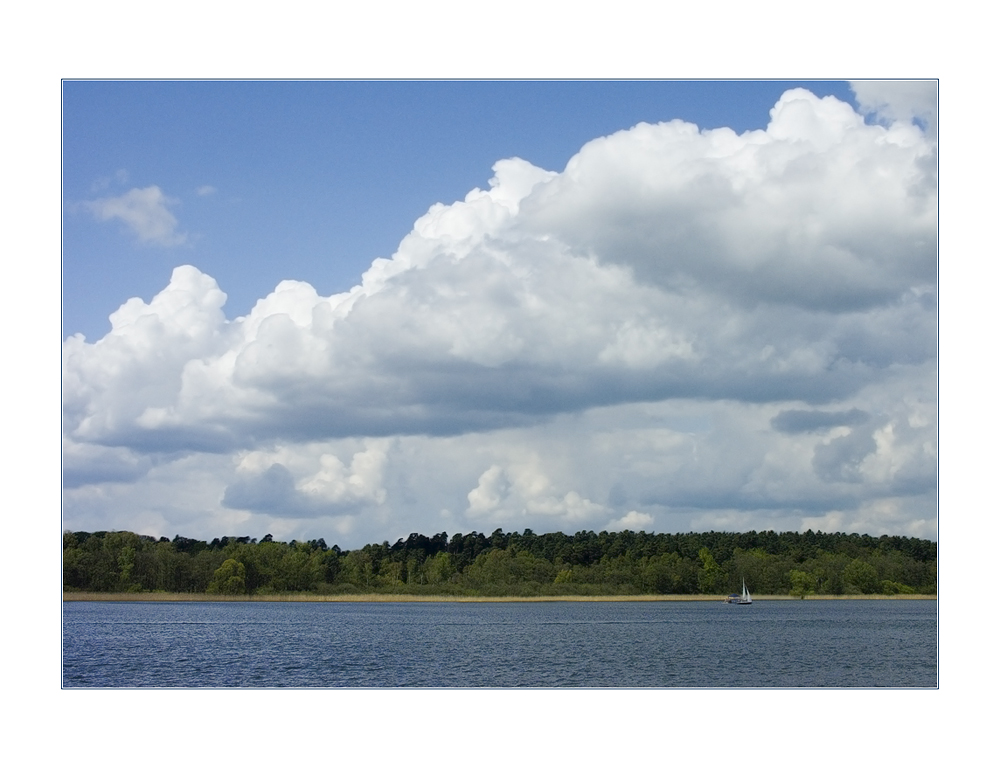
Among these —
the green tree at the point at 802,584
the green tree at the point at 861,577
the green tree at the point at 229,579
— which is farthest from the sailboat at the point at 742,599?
the green tree at the point at 229,579

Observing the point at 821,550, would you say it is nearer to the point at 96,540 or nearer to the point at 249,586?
the point at 249,586

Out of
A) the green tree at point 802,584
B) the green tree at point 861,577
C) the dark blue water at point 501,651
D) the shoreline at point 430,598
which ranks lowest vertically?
the shoreline at point 430,598

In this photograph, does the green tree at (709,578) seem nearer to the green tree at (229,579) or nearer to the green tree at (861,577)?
the green tree at (861,577)

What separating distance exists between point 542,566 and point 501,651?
78.6 meters

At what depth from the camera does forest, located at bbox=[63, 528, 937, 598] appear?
115 metres

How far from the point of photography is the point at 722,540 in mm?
135250

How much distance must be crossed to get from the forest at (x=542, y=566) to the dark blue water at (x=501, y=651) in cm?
1774

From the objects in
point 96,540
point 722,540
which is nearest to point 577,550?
point 722,540

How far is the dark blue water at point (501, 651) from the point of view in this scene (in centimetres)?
4441

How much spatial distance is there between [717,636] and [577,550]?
70044 mm

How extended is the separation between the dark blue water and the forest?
1774cm

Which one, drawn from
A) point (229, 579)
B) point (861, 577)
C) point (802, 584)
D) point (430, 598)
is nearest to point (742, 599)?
point (802, 584)

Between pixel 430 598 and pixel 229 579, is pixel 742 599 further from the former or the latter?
pixel 229 579

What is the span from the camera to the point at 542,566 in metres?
135
